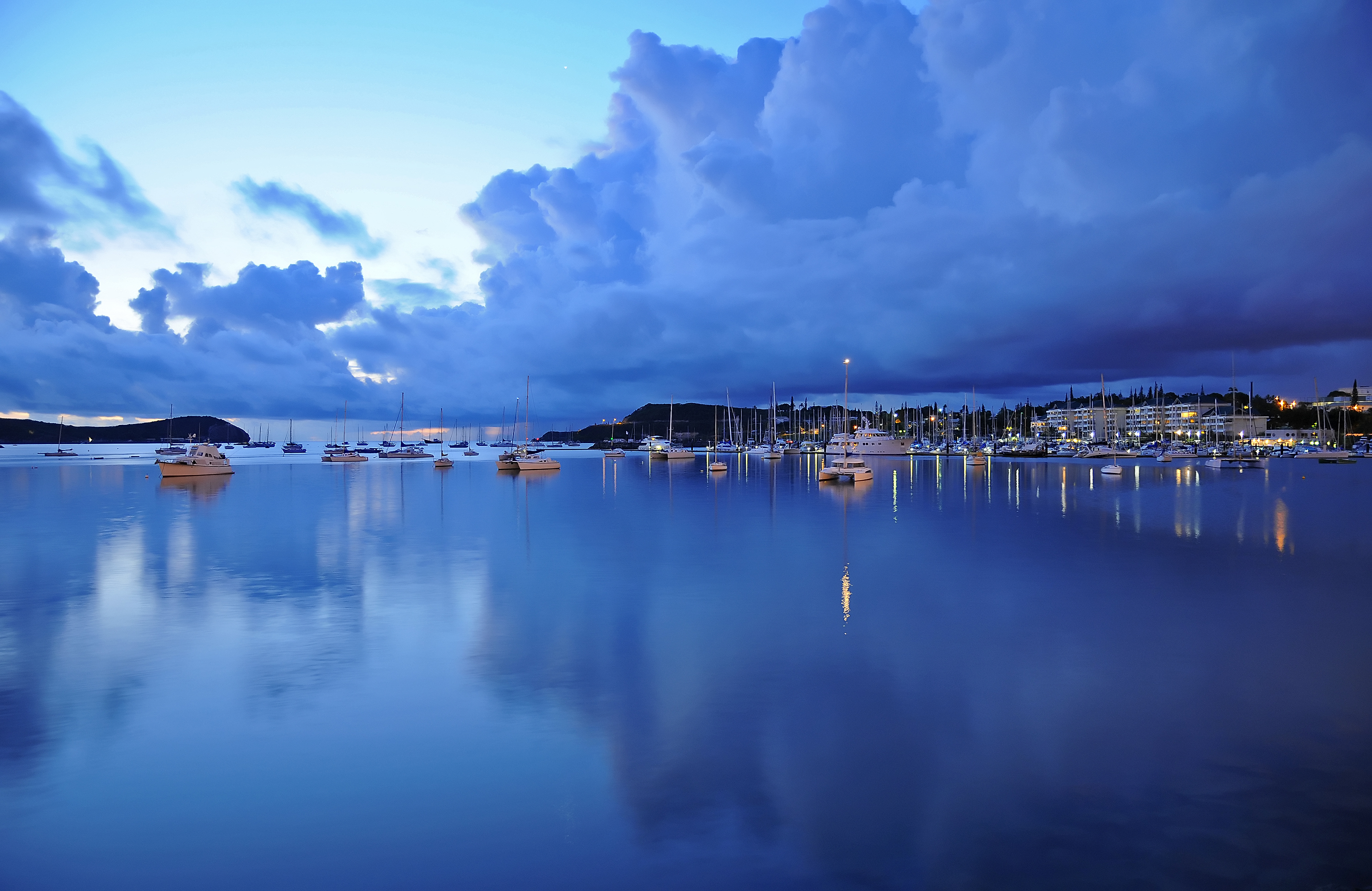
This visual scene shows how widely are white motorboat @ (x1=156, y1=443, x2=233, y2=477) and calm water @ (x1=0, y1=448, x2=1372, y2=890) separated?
5426 centimetres

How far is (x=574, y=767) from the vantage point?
8.10 meters

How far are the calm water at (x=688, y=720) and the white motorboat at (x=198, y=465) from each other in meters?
54.3

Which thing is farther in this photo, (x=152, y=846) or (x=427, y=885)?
(x=152, y=846)

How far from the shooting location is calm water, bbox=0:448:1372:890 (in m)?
6.32

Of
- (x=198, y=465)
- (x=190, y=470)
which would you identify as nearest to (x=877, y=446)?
(x=198, y=465)

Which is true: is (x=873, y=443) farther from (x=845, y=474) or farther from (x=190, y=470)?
(x=190, y=470)

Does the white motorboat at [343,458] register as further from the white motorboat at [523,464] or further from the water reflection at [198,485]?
the white motorboat at [523,464]

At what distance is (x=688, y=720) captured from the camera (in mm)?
9500

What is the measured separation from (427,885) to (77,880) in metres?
2.97

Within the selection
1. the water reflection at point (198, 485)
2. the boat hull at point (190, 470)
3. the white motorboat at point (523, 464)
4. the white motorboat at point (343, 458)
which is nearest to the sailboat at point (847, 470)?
the white motorboat at point (523, 464)

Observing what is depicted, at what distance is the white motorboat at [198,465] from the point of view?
228 ft

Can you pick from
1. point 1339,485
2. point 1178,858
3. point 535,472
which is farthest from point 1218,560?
point 535,472

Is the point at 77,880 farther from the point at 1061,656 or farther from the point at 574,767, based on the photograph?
the point at 1061,656

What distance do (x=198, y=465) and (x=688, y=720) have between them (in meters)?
78.3
